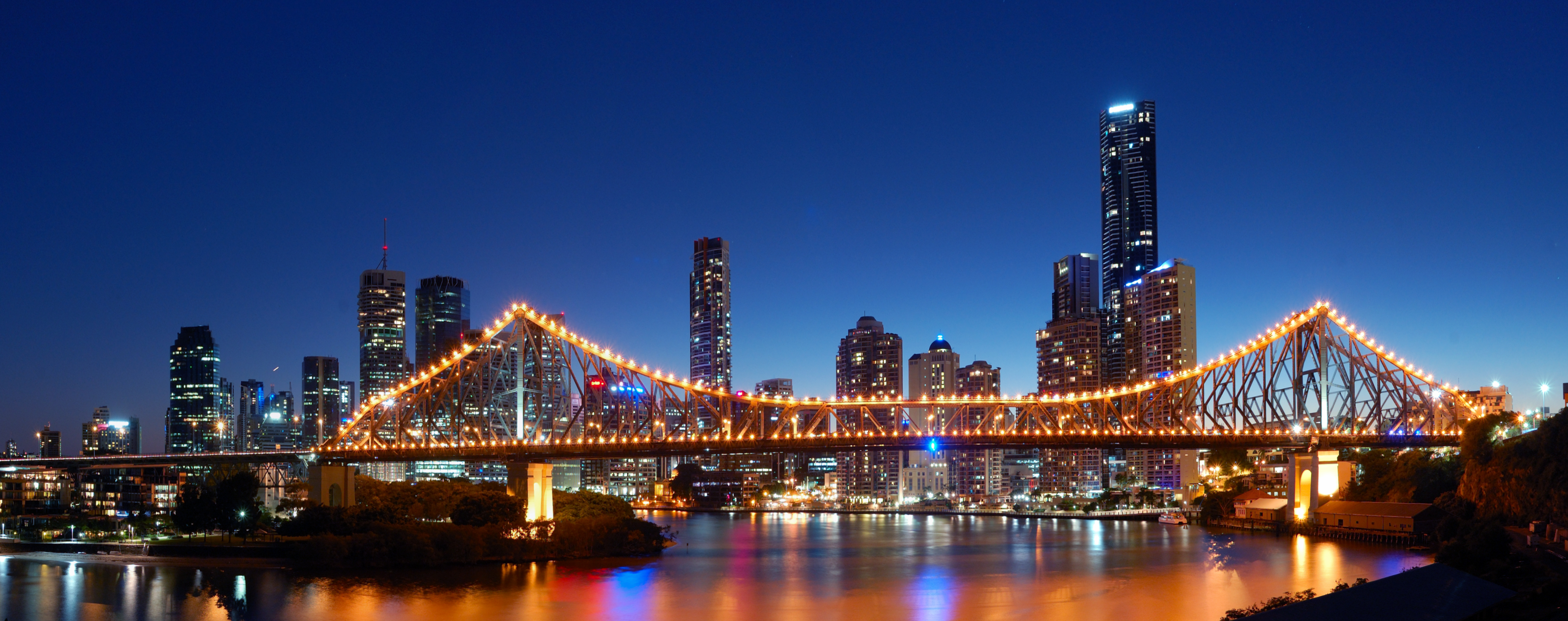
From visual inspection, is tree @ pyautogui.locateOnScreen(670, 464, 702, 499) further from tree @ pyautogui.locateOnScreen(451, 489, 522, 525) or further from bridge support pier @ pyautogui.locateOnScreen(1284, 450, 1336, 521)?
tree @ pyautogui.locateOnScreen(451, 489, 522, 525)

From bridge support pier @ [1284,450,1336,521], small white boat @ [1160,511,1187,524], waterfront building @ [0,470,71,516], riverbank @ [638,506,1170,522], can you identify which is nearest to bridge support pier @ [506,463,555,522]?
bridge support pier @ [1284,450,1336,521]

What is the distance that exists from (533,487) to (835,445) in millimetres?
17192

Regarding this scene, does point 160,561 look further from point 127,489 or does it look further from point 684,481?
point 684,481

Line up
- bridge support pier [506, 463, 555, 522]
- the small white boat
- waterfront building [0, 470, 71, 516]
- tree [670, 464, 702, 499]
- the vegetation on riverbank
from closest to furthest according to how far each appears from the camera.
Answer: the vegetation on riverbank
bridge support pier [506, 463, 555, 522]
the small white boat
waterfront building [0, 470, 71, 516]
tree [670, 464, 702, 499]

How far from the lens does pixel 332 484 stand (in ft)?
248

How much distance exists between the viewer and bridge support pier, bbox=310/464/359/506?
2940 inches

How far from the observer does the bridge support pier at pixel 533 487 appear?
231 feet

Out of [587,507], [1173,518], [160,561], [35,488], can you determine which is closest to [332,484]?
[160,561]

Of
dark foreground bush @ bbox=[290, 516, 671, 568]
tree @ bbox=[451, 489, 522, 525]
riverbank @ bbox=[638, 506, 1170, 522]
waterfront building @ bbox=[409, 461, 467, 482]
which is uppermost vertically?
tree @ bbox=[451, 489, 522, 525]

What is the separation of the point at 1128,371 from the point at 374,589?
532 ft

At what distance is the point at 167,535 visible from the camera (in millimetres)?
71438

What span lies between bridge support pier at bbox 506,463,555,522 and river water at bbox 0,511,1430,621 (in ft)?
22.0

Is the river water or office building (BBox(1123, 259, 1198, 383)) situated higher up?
office building (BBox(1123, 259, 1198, 383))

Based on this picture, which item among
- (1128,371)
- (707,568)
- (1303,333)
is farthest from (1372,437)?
(1128,371)
